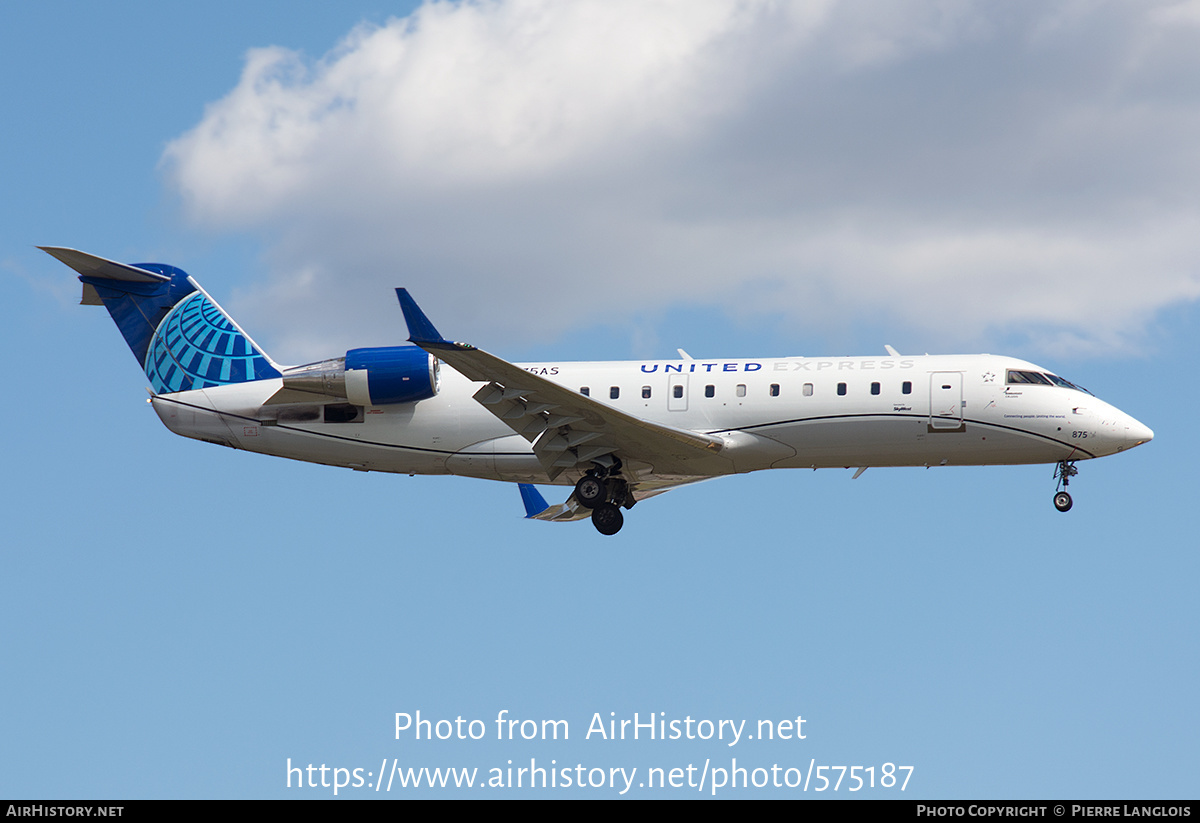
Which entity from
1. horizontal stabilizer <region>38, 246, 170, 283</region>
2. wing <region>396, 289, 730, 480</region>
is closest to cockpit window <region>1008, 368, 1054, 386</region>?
wing <region>396, 289, 730, 480</region>

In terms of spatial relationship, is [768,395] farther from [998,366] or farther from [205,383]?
[205,383]

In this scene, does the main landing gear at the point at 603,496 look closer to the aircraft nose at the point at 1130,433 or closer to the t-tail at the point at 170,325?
the t-tail at the point at 170,325

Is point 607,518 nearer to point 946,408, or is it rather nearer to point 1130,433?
point 946,408

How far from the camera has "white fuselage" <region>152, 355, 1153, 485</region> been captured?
28953 millimetres

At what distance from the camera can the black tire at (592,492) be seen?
1194 inches

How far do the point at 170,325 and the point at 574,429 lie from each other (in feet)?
34.7

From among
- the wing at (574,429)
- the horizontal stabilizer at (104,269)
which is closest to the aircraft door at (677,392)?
the wing at (574,429)

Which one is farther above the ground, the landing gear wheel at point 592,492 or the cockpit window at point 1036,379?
the cockpit window at point 1036,379

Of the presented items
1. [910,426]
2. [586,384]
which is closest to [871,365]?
[910,426]

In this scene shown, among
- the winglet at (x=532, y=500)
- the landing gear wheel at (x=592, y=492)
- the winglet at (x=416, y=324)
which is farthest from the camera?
the winglet at (x=532, y=500)

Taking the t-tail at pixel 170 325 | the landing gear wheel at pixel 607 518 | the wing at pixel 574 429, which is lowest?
the landing gear wheel at pixel 607 518

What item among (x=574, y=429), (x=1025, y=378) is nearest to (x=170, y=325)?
(x=574, y=429)

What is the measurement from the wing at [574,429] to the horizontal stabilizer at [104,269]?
30.8 ft

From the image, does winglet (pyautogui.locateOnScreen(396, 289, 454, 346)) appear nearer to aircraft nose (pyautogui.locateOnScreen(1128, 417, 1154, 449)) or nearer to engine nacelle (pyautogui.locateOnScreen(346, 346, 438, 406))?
engine nacelle (pyautogui.locateOnScreen(346, 346, 438, 406))
